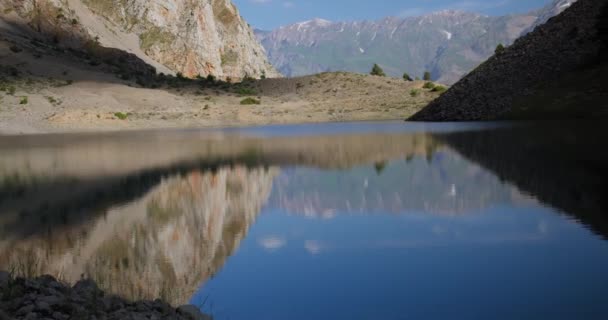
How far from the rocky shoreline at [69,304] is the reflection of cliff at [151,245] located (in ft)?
3.09

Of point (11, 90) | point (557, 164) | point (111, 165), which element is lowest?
point (111, 165)

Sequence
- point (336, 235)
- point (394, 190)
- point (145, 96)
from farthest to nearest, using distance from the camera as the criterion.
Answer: point (145, 96) → point (394, 190) → point (336, 235)

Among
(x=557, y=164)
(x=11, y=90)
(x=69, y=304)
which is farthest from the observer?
(x=11, y=90)

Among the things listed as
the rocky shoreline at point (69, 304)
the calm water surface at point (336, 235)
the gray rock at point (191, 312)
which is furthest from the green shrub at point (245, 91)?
the gray rock at point (191, 312)

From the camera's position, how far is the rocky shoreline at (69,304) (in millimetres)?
7289

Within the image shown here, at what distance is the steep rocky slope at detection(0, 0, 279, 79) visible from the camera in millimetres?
113938

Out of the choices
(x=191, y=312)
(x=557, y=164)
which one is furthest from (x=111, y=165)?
(x=191, y=312)

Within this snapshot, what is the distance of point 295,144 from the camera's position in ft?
135

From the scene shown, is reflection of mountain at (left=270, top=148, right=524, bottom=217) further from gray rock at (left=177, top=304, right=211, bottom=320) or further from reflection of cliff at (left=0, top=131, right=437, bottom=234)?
gray rock at (left=177, top=304, right=211, bottom=320)

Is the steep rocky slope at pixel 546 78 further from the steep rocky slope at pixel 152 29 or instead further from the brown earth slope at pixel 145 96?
the steep rocky slope at pixel 152 29

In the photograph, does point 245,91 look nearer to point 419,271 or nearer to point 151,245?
point 151,245

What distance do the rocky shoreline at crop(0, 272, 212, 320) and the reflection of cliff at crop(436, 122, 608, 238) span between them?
8.73m

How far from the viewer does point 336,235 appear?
1380 centimetres

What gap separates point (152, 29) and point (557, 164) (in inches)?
5402
